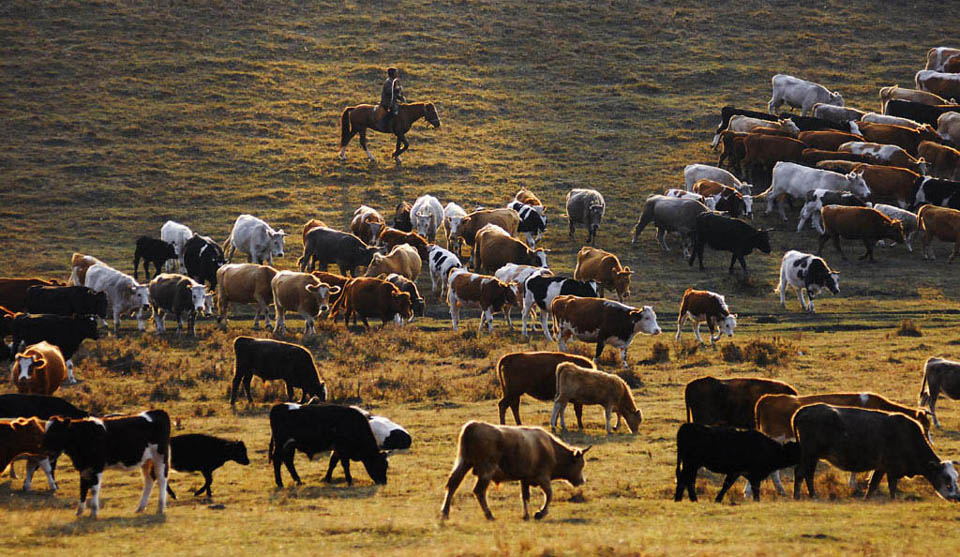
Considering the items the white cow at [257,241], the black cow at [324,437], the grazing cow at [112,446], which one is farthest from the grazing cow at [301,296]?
the grazing cow at [112,446]

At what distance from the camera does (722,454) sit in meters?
13.5

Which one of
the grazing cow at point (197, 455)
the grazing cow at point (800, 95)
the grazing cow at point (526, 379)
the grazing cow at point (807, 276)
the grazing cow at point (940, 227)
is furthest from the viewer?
the grazing cow at point (800, 95)

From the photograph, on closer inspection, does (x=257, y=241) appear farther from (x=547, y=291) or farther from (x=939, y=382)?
(x=939, y=382)

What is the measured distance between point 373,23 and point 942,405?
5005 centimetres

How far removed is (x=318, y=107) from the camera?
51125 mm

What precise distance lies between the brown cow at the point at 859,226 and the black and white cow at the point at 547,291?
11.4m

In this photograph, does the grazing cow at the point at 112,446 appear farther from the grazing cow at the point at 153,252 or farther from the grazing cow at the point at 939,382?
the grazing cow at the point at 153,252

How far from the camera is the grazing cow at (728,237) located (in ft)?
104

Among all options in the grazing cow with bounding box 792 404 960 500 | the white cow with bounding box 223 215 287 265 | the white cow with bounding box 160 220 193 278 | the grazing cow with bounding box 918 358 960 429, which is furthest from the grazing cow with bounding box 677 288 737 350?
the white cow with bounding box 160 220 193 278

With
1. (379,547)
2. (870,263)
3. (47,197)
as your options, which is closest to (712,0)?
(870,263)

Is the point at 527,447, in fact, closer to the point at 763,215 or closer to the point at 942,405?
the point at 942,405

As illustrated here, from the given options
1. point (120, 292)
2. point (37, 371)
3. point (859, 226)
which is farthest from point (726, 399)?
point (859, 226)

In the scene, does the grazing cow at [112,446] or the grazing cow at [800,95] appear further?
the grazing cow at [800,95]

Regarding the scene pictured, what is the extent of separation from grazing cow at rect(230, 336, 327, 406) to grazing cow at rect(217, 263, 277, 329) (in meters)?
6.92
